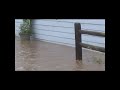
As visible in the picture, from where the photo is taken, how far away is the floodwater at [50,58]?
323 cm

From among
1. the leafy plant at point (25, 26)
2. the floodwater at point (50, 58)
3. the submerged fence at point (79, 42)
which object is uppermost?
the leafy plant at point (25, 26)

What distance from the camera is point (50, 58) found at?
3.37 m

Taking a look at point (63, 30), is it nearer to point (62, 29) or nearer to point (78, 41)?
point (62, 29)

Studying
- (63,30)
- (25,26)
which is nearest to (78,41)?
(63,30)

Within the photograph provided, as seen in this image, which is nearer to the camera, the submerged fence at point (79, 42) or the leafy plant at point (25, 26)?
the leafy plant at point (25, 26)

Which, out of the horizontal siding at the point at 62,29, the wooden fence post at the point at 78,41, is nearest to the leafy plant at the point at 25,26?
the horizontal siding at the point at 62,29

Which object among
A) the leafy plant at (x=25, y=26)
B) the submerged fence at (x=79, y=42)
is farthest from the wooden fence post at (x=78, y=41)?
the leafy plant at (x=25, y=26)

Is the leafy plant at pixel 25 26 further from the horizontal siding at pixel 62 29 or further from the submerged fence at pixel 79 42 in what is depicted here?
the submerged fence at pixel 79 42

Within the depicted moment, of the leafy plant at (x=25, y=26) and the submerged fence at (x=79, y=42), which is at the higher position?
the leafy plant at (x=25, y=26)

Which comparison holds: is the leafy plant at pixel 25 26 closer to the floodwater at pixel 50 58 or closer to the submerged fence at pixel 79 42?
the floodwater at pixel 50 58

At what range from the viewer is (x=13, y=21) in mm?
3123
